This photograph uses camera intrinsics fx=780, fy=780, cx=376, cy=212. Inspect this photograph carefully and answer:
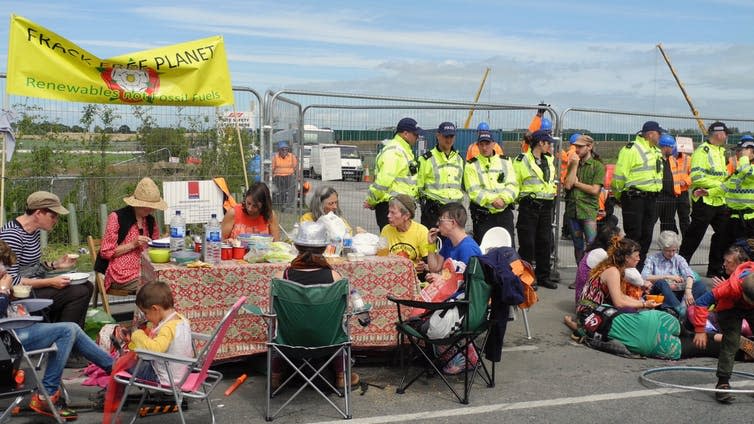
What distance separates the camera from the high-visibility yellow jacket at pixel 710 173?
9992 mm

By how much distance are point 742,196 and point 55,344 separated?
8.36 m

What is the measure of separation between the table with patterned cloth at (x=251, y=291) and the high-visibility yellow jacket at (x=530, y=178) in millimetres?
3477

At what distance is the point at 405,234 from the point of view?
695 cm

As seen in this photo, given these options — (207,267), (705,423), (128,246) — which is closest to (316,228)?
(207,267)

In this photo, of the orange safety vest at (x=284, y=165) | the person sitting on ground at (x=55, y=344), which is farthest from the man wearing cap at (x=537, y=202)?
the person sitting on ground at (x=55, y=344)

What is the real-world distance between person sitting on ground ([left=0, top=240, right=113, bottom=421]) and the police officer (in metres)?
4.85

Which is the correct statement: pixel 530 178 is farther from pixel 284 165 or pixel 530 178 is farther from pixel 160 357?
pixel 160 357

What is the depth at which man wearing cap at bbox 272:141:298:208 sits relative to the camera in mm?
8586

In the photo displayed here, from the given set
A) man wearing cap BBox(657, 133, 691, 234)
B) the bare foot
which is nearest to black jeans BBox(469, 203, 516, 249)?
the bare foot

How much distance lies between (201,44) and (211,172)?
1.30 m

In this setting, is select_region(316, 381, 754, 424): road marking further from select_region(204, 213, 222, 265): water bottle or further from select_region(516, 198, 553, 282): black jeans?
select_region(516, 198, 553, 282): black jeans

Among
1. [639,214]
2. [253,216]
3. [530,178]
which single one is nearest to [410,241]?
[253,216]

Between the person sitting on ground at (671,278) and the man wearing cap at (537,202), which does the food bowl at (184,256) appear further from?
the man wearing cap at (537,202)

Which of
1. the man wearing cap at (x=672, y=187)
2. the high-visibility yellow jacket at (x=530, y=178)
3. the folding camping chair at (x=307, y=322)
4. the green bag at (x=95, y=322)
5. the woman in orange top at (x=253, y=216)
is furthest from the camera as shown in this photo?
the man wearing cap at (x=672, y=187)
